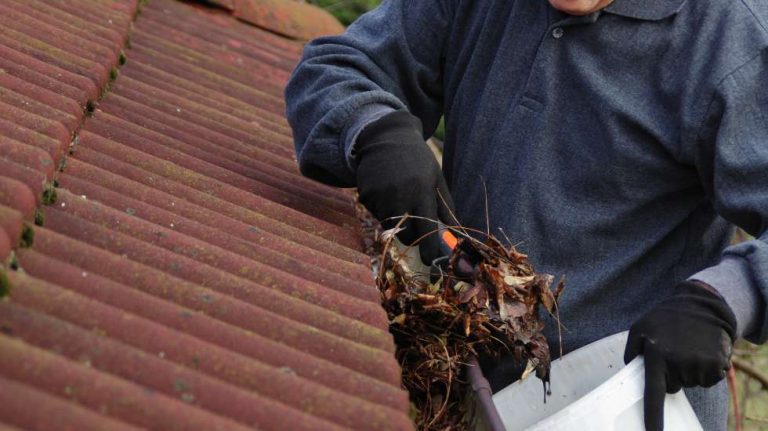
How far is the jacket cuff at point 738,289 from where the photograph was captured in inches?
85.3

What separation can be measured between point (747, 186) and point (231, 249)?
4.22 ft

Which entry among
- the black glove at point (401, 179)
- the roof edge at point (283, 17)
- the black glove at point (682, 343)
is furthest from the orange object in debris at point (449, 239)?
the roof edge at point (283, 17)

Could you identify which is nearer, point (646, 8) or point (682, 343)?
point (682, 343)

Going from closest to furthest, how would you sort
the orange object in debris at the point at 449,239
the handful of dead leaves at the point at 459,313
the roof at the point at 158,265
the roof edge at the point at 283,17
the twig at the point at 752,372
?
1. the roof at the point at 158,265
2. the handful of dead leaves at the point at 459,313
3. the orange object in debris at the point at 449,239
4. the roof edge at the point at 283,17
5. the twig at the point at 752,372

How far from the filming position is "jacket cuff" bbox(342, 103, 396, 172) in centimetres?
235

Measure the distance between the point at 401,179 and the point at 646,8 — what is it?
0.80 metres

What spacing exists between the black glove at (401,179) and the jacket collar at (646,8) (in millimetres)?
635

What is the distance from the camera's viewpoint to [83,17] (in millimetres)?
2875

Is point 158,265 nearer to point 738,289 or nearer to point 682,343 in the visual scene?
point 682,343

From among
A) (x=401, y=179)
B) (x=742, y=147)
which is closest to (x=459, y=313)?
(x=401, y=179)

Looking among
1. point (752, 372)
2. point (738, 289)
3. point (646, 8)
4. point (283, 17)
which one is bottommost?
point (752, 372)

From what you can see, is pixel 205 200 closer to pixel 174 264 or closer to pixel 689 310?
pixel 174 264

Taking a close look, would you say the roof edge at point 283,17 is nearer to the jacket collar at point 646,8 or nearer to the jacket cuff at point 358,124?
the jacket cuff at point 358,124

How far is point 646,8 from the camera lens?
2449 mm
